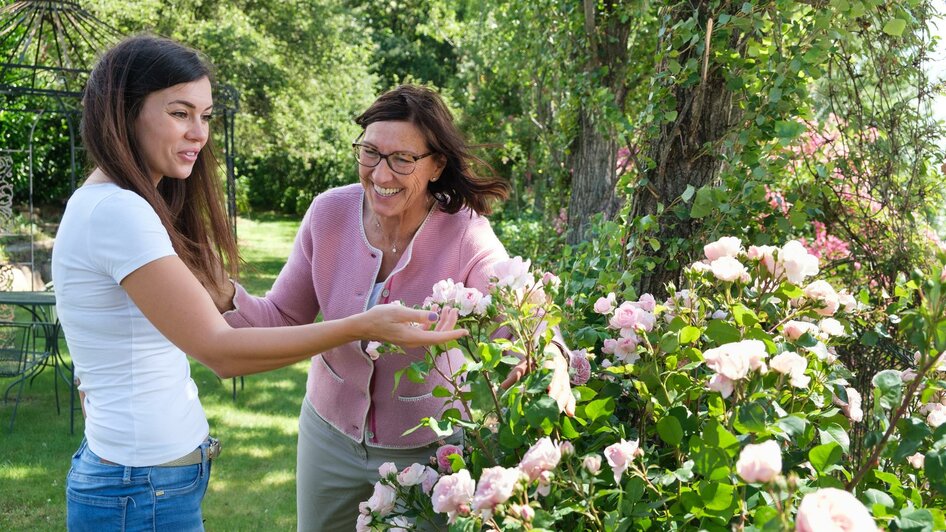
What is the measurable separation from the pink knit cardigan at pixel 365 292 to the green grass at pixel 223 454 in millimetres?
1081

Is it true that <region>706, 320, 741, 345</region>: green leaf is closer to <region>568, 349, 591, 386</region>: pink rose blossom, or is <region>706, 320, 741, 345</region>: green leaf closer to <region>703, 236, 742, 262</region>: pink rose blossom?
<region>703, 236, 742, 262</region>: pink rose blossom

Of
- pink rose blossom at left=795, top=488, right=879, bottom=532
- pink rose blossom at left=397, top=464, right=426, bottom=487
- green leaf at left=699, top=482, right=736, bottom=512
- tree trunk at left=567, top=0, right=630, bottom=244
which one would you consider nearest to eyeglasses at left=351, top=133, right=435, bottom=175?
pink rose blossom at left=397, top=464, right=426, bottom=487

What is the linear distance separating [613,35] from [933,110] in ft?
10.2

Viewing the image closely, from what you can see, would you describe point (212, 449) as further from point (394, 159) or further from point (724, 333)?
point (724, 333)

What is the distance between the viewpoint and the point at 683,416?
55.6 inches

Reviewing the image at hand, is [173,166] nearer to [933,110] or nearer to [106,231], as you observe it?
[106,231]

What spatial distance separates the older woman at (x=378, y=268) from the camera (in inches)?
77.6

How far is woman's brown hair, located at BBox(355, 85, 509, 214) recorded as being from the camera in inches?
77.5

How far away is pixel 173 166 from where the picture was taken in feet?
5.59

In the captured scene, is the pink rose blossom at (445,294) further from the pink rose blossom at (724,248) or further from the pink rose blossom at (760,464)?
the pink rose blossom at (760,464)

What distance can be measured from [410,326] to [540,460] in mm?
364

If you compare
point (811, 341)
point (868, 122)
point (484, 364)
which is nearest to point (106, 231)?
point (484, 364)

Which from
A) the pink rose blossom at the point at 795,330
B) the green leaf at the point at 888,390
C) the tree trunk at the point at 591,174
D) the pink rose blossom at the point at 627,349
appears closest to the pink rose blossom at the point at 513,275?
the pink rose blossom at the point at 627,349

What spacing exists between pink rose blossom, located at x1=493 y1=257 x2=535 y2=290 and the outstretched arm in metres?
0.15
